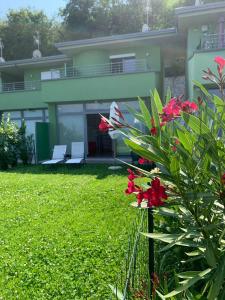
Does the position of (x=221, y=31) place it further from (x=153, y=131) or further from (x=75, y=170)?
(x=153, y=131)

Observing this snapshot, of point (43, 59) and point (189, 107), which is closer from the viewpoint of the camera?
point (189, 107)

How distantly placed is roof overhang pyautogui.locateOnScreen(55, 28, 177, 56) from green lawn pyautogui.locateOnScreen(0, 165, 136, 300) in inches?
386

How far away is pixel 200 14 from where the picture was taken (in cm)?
1438

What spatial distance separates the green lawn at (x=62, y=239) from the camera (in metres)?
4.47

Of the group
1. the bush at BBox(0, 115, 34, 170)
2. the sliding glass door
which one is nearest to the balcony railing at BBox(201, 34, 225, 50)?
the sliding glass door

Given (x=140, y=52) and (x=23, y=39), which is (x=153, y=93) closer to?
(x=140, y=52)

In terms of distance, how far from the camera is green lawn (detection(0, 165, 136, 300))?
14.7ft

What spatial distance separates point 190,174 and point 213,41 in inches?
560

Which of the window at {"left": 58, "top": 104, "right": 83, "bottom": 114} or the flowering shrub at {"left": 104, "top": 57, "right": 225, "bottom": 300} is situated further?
the window at {"left": 58, "top": 104, "right": 83, "bottom": 114}

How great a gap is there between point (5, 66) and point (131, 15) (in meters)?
17.8

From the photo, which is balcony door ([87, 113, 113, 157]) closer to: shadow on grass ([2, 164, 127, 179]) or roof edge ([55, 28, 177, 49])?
shadow on grass ([2, 164, 127, 179])

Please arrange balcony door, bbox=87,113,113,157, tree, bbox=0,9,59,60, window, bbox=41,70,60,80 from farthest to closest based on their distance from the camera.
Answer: tree, bbox=0,9,59,60
window, bbox=41,70,60,80
balcony door, bbox=87,113,113,157

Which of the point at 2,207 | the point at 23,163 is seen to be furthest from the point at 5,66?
the point at 2,207

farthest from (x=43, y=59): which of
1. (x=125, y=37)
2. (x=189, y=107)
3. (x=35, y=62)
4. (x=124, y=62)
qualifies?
(x=189, y=107)
